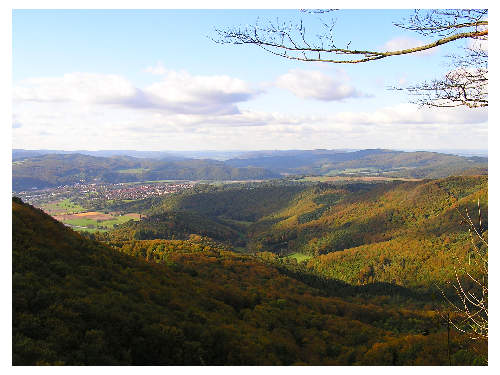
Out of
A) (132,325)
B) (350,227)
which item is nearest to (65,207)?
(350,227)

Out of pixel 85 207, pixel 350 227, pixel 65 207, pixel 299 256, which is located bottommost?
pixel 299 256

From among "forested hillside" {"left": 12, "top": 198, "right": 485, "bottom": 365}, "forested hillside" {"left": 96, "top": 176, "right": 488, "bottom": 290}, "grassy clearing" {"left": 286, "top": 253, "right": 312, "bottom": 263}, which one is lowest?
"grassy clearing" {"left": 286, "top": 253, "right": 312, "bottom": 263}

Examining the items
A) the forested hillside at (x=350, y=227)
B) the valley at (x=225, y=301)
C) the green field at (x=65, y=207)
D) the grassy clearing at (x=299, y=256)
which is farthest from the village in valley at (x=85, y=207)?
the grassy clearing at (x=299, y=256)

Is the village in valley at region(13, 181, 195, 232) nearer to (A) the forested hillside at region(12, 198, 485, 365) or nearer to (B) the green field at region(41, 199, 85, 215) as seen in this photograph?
(B) the green field at region(41, 199, 85, 215)

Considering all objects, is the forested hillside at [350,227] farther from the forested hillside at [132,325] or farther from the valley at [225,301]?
the forested hillside at [132,325]

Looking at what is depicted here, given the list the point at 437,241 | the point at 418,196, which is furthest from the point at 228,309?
the point at 418,196

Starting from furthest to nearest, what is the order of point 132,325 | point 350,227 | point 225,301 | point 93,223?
point 93,223 → point 350,227 → point 225,301 → point 132,325

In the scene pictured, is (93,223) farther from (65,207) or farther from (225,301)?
(225,301)

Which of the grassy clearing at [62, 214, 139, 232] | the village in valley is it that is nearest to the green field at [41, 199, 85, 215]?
the village in valley

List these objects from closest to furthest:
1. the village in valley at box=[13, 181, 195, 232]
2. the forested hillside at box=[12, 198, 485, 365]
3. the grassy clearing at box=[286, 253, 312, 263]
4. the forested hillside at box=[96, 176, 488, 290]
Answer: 1. the forested hillside at box=[12, 198, 485, 365]
2. the forested hillside at box=[96, 176, 488, 290]
3. the grassy clearing at box=[286, 253, 312, 263]
4. the village in valley at box=[13, 181, 195, 232]

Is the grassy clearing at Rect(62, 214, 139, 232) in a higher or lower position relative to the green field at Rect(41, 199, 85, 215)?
lower
